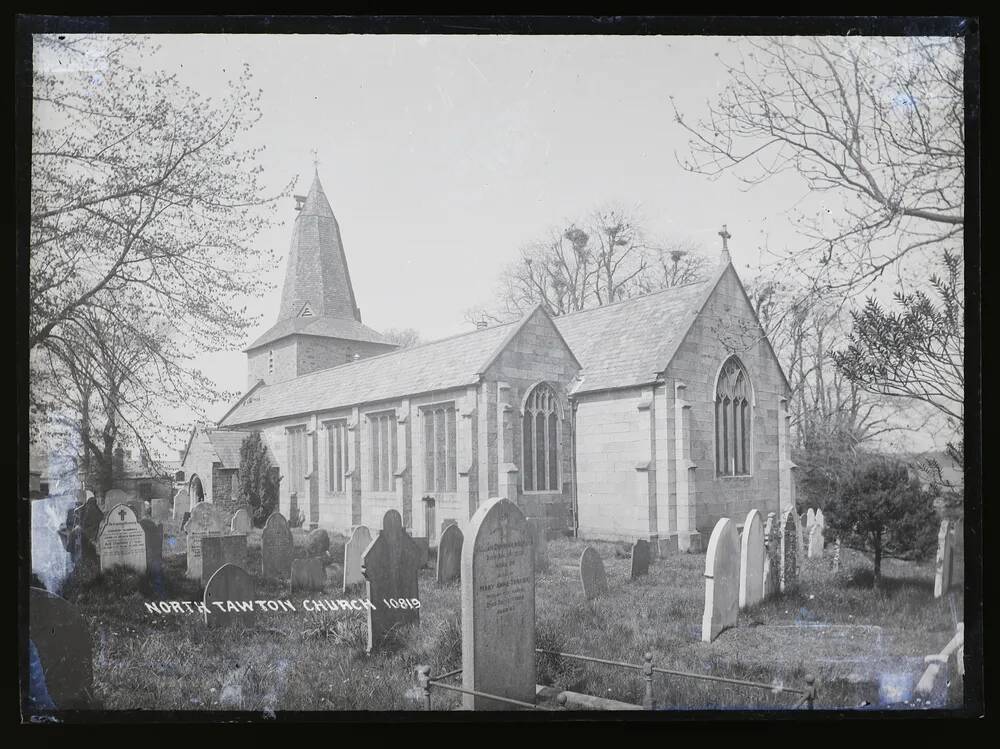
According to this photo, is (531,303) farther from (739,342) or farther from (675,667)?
(675,667)

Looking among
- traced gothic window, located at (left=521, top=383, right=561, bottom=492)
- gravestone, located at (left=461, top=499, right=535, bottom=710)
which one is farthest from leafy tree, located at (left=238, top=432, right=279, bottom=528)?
traced gothic window, located at (left=521, top=383, right=561, bottom=492)

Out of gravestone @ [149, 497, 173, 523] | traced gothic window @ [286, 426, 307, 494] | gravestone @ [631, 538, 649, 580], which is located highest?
traced gothic window @ [286, 426, 307, 494]

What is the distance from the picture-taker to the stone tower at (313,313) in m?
5.66

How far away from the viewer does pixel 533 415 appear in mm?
6094

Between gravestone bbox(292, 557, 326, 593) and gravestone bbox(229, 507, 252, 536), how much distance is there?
20.0 inches

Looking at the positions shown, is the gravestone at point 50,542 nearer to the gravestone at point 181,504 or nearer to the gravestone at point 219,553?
the gravestone at point 181,504

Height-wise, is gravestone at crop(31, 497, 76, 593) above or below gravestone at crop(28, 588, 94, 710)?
above

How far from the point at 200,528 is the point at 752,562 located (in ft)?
15.8

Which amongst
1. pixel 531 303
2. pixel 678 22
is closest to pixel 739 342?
pixel 531 303

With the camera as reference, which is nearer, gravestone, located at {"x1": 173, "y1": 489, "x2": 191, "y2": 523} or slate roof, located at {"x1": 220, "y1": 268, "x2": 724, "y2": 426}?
gravestone, located at {"x1": 173, "y1": 489, "x2": 191, "y2": 523}

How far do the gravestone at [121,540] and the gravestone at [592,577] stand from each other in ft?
12.3

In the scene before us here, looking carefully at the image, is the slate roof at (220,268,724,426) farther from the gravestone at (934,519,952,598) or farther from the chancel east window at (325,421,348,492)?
the gravestone at (934,519,952,598)

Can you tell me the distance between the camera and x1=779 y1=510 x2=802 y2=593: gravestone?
5840 millimetres

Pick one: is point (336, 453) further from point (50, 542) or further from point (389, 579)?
point (50, 542)
